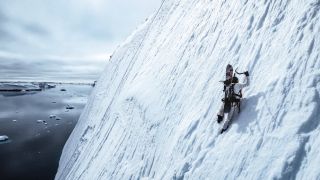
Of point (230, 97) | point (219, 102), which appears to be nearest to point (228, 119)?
point (230, 97)

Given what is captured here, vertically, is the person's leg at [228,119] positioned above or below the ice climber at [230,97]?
below

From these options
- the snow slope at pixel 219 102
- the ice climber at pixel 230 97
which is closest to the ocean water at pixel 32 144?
the snow slope at pixel 219 102

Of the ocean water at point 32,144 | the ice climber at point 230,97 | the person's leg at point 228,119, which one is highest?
the ocean water at point 32,144

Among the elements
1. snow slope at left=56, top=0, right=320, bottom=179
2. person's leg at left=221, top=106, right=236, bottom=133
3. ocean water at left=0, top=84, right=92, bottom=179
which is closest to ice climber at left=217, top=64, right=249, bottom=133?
person's leg at left=221, top=106, right=236, bottom=133

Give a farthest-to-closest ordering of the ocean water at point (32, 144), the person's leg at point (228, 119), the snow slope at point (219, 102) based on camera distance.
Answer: the ocean water at point (32, 144) < the person's leg at point (228, 119) < the snow slope at point (219, 102)

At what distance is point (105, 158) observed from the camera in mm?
11961

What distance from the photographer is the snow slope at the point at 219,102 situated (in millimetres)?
5340

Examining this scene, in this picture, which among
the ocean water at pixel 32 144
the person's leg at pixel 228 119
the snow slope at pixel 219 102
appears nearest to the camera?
the snow slope at pixel 219 102

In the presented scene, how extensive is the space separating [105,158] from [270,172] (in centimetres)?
808

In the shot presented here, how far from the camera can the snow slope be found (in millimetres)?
5340

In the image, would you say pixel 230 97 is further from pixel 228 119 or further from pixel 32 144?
pixel 32 144

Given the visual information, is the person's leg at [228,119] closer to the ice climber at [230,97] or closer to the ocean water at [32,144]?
the ice climber at [230,97]

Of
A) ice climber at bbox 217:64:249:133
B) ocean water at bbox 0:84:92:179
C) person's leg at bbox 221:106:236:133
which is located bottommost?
person's leg at bbox 221:106:236:133

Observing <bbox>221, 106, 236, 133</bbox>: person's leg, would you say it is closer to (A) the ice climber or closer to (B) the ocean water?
(A) the ice climber
